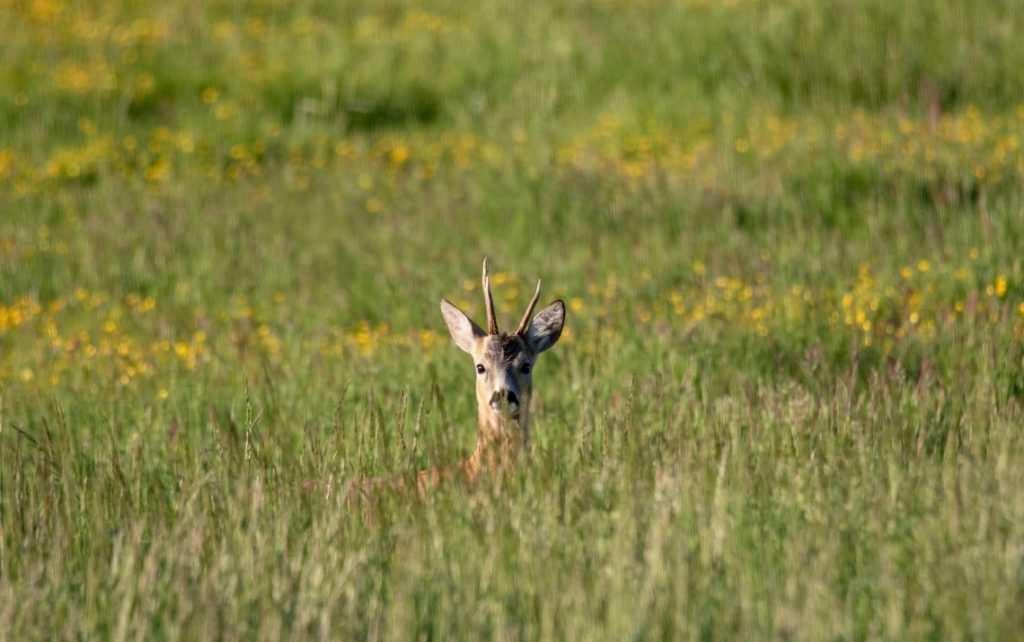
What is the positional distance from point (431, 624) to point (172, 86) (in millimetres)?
12651

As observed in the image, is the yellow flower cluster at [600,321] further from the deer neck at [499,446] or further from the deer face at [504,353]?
the deer neck at [499,446]

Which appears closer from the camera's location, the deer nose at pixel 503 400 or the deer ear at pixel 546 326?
the deer nose at pixel 503 400

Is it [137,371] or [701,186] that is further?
[701,186]

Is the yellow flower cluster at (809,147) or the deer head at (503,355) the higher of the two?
the yellow flower cluster at (809,147)

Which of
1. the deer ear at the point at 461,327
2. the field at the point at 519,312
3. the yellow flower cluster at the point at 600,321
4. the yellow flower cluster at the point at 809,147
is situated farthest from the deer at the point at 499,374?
the yellow flower cluster at the point at 809,147

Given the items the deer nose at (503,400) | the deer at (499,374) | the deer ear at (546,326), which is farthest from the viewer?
the deer ear at (546,326)

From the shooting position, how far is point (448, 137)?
14.5 metres

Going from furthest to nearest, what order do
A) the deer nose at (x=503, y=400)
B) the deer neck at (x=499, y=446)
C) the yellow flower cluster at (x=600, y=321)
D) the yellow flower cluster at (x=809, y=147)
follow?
the yellow flower cluster at (x=809, y=147) < the yellow flower cluster at (x=600, y=321) < the deer nose at (x=503, y=400) < the deer neck at (x=499, y=446)

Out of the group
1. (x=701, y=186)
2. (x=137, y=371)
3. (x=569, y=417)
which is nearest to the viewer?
(x=569, y=417)

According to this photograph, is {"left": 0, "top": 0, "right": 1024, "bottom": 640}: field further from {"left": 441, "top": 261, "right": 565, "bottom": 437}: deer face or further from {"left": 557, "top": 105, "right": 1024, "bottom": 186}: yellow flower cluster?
{"left": 441, "top": 261, "right": 565, "bottom": 437}: deer face

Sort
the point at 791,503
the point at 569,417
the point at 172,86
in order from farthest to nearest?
the point at 172,86 < the point at 569,417 < the point at 791,503

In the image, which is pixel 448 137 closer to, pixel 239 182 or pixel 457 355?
pixel 239 182

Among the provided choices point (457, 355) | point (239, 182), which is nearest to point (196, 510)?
point (457, 355)

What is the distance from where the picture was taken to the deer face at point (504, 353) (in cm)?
664
